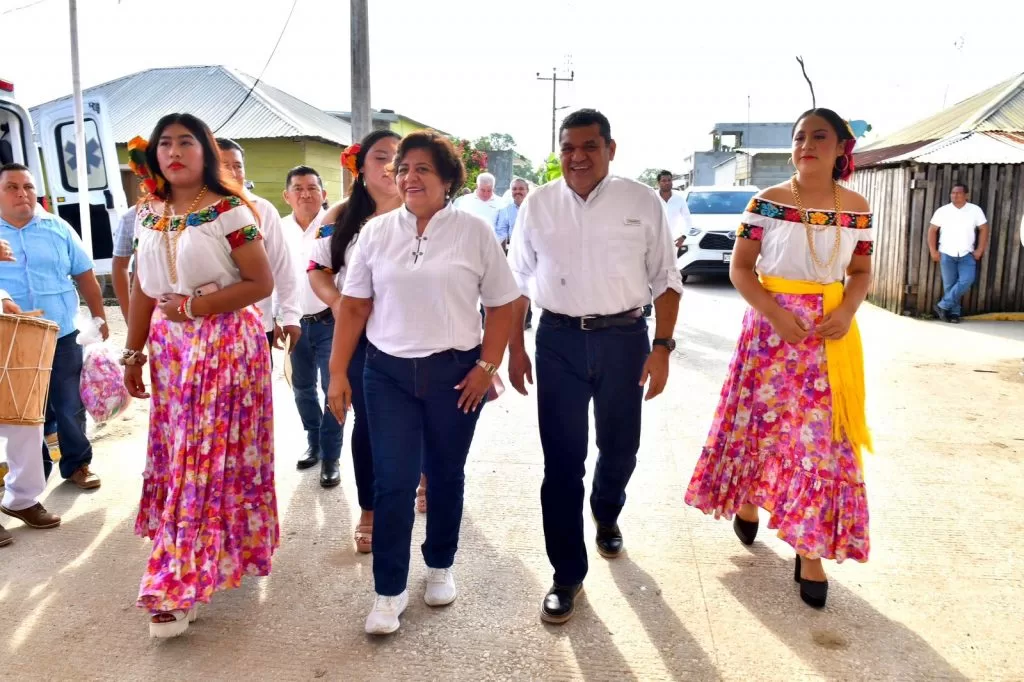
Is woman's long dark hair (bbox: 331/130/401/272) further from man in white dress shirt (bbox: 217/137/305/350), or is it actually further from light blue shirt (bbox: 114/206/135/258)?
light blue shirt (bbox: 114/206/135/258)

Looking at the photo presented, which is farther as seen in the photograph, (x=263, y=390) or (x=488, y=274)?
(x=263, y=390)

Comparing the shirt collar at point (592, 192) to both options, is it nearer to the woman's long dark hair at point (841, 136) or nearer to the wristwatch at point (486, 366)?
the wristwatch at point (486, 366)

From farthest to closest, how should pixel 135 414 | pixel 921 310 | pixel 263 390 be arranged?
pixel 921 310, pixel 135 414, pixel 263 390

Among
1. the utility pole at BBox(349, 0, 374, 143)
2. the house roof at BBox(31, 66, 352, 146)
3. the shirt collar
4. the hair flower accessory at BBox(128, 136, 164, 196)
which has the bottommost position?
the shirt collar

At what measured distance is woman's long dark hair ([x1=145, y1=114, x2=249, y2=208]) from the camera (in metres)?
3.07

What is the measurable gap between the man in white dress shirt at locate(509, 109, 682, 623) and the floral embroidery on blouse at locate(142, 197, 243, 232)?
125 cm

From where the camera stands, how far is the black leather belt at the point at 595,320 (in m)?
3.09

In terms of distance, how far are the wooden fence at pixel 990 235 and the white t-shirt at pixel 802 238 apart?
860cm

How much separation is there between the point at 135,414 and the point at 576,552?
434 cm

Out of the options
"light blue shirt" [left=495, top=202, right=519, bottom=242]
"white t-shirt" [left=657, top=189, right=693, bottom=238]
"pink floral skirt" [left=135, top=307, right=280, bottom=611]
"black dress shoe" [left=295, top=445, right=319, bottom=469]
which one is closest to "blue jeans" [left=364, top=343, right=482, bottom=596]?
"pink floral skirt" [left=135, top=307, right=280, bottom=611]

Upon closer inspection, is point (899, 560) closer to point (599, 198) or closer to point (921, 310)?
point (599, 198)

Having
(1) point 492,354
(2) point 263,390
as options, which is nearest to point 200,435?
(2) point 263,390

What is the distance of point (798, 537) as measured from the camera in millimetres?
3135

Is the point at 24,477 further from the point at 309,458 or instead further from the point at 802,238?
the point at 802,238
